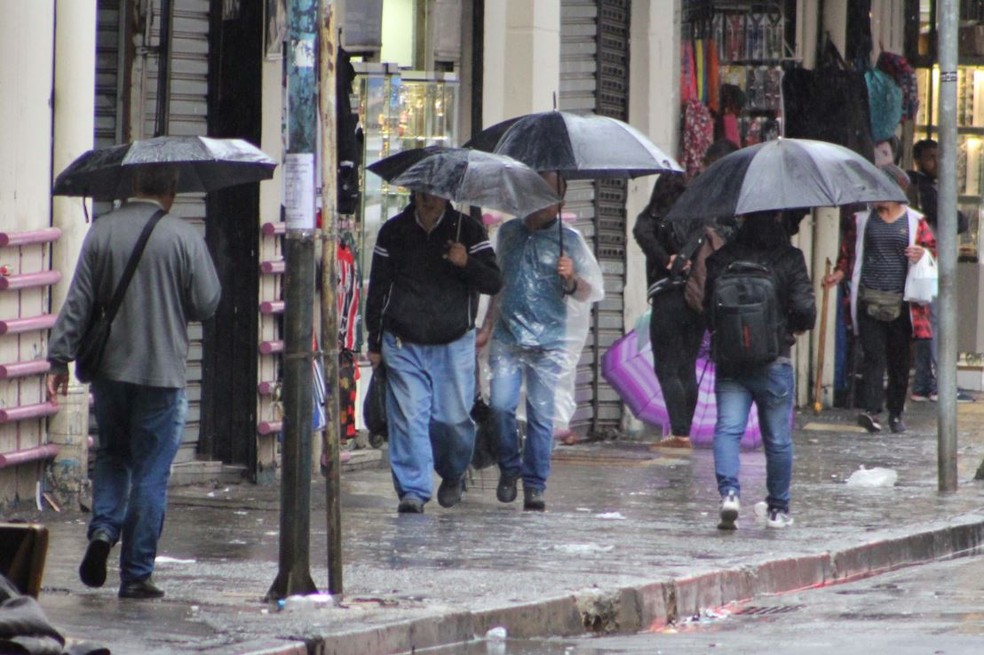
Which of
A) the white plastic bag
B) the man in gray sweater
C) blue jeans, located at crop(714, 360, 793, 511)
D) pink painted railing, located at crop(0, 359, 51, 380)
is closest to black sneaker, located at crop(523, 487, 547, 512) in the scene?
blue jeans, located at crop(714, 360, 793, 511)

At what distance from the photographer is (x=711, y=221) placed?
15.4m

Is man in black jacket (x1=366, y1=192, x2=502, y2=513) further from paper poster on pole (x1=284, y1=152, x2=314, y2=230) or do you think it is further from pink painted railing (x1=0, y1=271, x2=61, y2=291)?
paper poster on pole (x1=284, y1=152, x2=314, y2=230)

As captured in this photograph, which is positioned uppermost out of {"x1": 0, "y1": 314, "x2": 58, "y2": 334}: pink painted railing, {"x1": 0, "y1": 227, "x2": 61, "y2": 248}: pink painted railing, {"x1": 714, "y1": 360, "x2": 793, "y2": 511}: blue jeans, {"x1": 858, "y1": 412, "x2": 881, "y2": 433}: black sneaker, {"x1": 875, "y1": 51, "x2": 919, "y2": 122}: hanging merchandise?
{"x1": 875, "y1": 51, "x2": 919, "y2": 122}: hanging merchandise

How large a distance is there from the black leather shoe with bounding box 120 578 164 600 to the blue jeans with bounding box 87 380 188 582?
23 millimetres

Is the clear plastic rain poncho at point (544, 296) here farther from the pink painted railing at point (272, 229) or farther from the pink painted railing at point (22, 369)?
the pink painted railing at point (22, 369)

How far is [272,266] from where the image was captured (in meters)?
12.9

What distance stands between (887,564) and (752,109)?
7793 mm

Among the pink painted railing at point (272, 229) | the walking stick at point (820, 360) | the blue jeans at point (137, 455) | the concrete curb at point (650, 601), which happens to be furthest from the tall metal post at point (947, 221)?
the walking stick at point (820, 360)

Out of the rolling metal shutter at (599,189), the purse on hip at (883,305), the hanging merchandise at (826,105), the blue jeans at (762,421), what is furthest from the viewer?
the hanging merchandise at (826,105)

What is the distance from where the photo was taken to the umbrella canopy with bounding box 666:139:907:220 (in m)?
11.0

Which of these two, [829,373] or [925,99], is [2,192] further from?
[925,99]

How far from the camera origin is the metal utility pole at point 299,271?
822 centimetres

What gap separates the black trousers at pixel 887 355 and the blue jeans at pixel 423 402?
6549mm

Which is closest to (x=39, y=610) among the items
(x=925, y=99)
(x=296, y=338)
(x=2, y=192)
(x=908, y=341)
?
(x=296, y=338)
